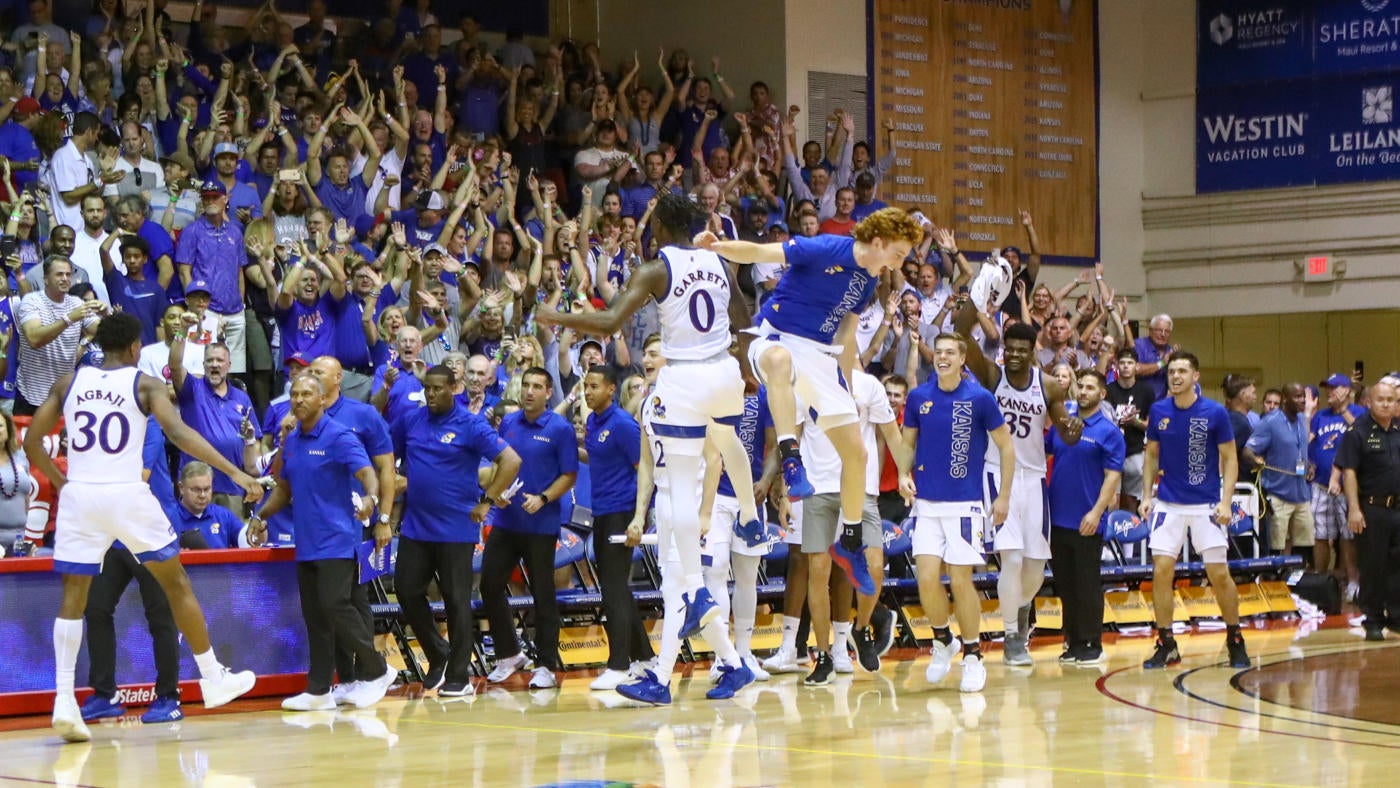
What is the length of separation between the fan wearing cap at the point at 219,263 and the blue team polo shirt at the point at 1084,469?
6.65 metres

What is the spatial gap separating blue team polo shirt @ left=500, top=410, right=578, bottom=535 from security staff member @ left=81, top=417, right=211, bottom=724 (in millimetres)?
2341

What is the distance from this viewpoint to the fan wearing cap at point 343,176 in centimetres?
1628

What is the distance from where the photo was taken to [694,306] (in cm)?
954

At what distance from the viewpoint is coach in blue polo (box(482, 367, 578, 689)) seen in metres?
11.9

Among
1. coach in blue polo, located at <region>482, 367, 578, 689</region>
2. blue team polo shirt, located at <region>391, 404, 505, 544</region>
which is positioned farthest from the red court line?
blue team polo shirt, located at <region>391, 404, 505, 544</region>

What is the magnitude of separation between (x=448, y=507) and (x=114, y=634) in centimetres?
217

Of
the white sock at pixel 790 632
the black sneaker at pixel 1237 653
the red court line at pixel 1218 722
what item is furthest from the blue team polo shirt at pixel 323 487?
the black sneaker at pixel 1237 653

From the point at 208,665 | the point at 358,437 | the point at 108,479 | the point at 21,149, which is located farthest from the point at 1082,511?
the point at 21,149

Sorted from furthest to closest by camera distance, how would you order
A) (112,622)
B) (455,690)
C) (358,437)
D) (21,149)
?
1. (21,149)
2. (455,690)
3. (358,437)
4. (112,622)

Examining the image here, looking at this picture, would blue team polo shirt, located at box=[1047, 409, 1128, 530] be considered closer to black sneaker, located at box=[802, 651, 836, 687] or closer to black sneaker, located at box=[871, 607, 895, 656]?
black sneaker, located at box=[871, 607, 895, 656]

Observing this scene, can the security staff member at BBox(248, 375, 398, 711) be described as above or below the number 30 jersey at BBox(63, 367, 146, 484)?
below

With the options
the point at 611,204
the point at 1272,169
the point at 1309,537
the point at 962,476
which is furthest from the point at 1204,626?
the point at 1272,169

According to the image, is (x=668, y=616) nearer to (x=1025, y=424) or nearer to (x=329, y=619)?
(x=329, y=619)

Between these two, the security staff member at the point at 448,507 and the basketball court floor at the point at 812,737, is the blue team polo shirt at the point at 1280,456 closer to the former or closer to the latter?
the basketball court floor at the point at 812,737
